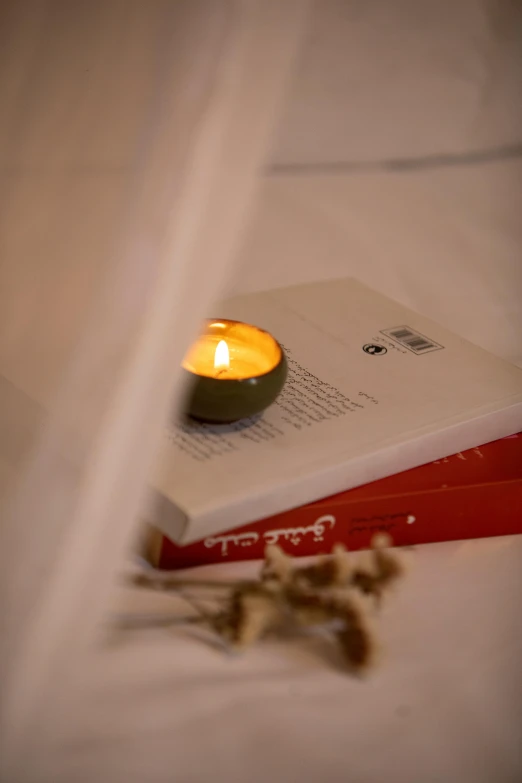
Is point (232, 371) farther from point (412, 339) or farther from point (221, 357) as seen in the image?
point (412, 339)

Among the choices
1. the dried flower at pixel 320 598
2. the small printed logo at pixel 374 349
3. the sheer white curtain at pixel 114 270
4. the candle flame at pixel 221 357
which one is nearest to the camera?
the sheer white curtain at pixel 114 270

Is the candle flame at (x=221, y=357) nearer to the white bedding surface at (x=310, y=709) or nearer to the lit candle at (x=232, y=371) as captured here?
the lit candle at (x=232, y=371)

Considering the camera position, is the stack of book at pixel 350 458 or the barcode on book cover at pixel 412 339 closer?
the stack of book at pixel 350 458

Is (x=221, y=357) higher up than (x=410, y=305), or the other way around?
(x=410, y=305)

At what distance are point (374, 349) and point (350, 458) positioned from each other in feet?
0.56

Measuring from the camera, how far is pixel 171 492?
0.50 m

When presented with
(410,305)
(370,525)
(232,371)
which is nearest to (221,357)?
(232,371)

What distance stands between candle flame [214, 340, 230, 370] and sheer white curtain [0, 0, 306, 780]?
0.17m

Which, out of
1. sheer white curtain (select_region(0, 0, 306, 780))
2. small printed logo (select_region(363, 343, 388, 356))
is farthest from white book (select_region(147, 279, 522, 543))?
sheer white curtain (select_region(0, 0, 306, 780))

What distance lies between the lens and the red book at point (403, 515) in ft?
1.81

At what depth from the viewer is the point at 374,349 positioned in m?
0.70

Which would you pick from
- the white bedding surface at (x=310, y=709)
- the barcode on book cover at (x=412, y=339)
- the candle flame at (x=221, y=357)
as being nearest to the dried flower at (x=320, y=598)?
the white bedding surface at (x=310, y=709)

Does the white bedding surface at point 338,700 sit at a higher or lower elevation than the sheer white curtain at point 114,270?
lower

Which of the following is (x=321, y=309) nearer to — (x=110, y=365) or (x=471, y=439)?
(x=471, y=439)
